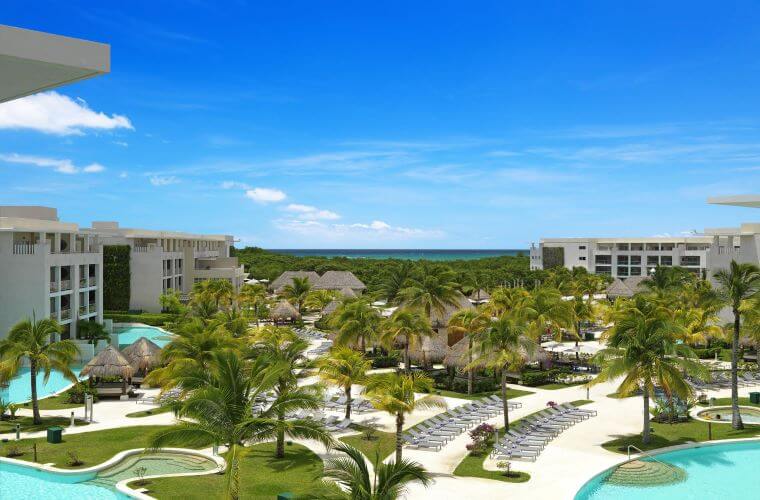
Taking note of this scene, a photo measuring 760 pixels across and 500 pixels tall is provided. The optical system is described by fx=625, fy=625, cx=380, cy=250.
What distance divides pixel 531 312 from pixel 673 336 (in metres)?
8.29

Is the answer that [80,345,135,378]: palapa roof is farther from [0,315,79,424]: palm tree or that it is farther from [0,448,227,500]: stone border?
[0,448,227,500]: stone border

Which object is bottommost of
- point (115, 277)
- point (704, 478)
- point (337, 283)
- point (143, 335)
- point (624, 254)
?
point (704, 478)

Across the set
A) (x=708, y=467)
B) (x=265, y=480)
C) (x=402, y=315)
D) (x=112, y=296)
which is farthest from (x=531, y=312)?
(x=112, y=296)

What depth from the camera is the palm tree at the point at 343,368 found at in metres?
24.7

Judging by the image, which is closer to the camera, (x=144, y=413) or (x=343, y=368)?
(x=343, y=368)

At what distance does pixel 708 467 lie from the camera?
2138 centimetres

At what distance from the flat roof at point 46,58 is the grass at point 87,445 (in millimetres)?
17338

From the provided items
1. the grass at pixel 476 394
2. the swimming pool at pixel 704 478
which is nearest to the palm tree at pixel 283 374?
the grass at pixel 476 394

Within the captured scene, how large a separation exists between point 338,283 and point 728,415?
48.9 m

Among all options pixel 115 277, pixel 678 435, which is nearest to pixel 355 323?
pixel 678 435

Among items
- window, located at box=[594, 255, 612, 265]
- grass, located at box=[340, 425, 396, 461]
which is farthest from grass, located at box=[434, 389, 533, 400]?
window, located at box=[594, 255, 612, 265]

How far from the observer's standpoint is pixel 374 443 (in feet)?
74.9

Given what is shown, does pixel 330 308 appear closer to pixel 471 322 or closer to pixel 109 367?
pixel 471 322

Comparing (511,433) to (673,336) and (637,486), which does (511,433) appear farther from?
(673,336)
